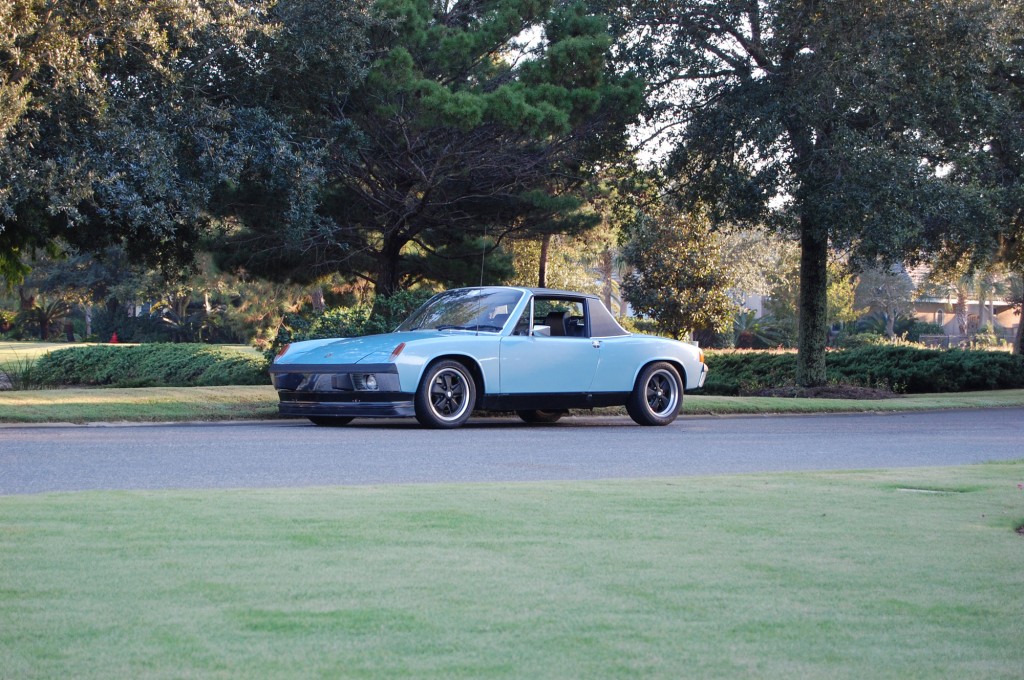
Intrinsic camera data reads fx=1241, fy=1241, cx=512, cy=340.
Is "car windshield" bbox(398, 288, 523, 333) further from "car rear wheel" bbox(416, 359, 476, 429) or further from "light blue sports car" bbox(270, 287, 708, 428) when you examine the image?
"car rear wheel" bbox(416, 359, 476, 429)

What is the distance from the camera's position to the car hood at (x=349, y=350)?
1286cm

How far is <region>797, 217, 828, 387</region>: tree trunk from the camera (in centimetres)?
2358

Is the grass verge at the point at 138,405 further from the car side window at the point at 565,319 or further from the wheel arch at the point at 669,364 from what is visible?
the wheel arch at the point at 669,364

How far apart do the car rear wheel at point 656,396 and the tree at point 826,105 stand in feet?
20.6

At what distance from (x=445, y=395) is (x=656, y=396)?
9.92 feet

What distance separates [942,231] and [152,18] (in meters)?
13.5

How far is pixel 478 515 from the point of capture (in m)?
5.94

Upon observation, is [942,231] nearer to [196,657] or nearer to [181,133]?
[181,133]

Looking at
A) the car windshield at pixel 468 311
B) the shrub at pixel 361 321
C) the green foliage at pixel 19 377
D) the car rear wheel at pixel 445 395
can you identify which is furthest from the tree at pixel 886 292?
the car rear wheel at pixel 445 395

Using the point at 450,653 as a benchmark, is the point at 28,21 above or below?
above

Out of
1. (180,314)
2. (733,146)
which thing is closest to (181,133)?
(733,146)

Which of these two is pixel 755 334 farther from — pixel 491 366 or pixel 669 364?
pixel 491 366

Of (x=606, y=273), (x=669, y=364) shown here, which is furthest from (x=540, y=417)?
(x=606, y=273)

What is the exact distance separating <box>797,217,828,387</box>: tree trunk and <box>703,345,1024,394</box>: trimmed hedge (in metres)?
1.78
